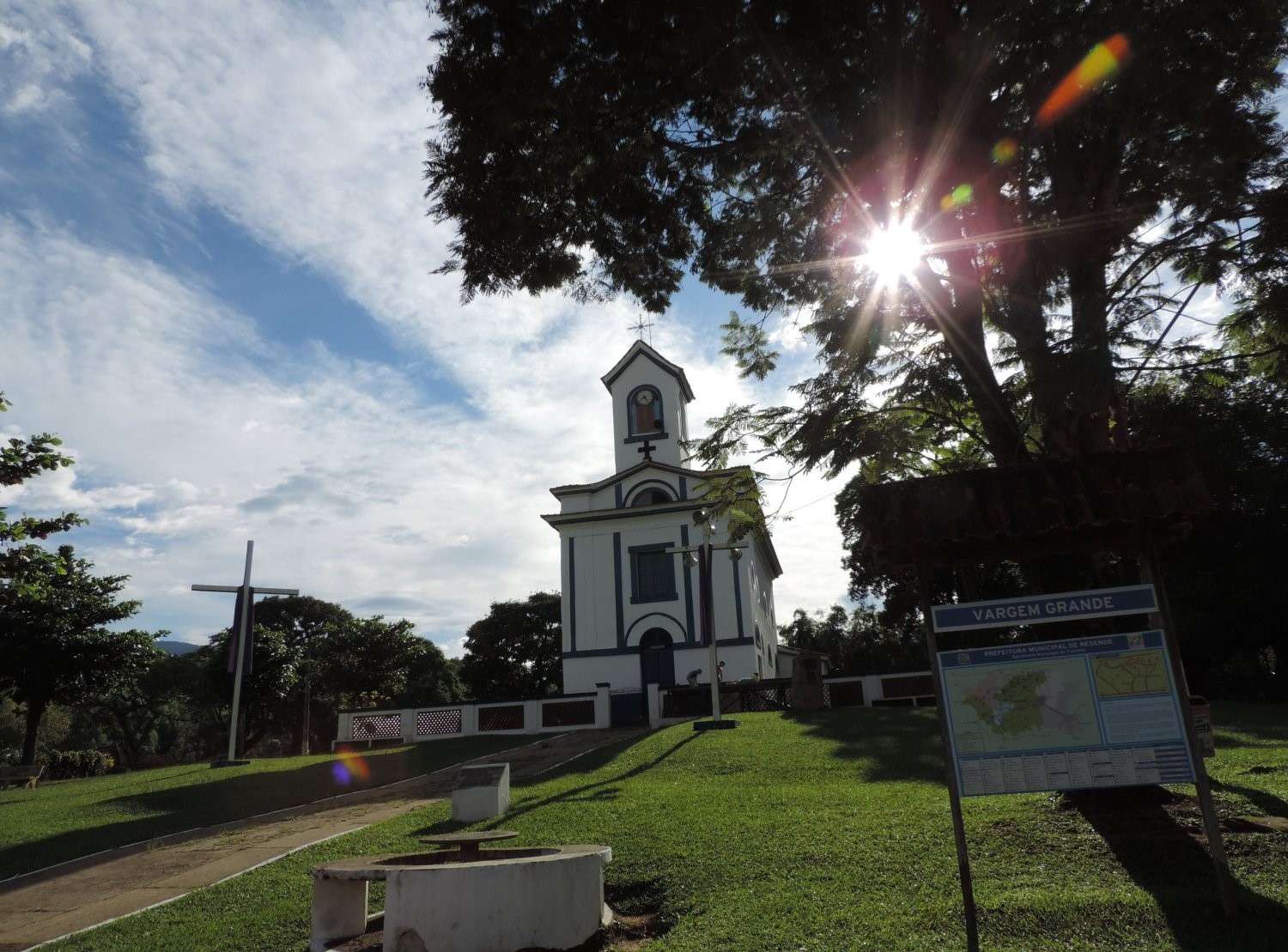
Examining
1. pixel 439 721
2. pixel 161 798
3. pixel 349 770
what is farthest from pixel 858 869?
pixel 439 721

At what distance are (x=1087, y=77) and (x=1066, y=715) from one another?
509 cm

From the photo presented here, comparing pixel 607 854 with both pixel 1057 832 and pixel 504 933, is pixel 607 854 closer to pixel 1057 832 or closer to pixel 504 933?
pixel 504 933

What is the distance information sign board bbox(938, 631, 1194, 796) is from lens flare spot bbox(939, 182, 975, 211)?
15.8 ft

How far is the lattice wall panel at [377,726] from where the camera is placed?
25000 millimetres

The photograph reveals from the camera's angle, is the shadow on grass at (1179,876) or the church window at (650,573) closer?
the shadow on grass at (1179,876)

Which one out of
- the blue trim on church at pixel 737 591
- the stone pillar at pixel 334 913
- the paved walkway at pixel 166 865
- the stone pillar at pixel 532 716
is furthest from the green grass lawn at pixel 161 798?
the blue trim on church at pixel 737 591

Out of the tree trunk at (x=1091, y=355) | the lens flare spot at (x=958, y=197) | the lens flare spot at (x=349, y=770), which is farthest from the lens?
the lens flare spot at (x=349, y=770)

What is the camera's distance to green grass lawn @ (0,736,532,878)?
10.9 metres

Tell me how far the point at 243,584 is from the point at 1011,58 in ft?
65.5

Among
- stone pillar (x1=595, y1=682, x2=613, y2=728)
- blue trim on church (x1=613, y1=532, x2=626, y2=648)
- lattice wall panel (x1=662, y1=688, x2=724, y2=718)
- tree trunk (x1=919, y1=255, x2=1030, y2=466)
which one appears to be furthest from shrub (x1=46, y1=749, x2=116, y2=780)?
tree trunk (x1=919, y1=255, x2=1030, y2=466)

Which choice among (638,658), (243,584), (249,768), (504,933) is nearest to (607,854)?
(504,933)

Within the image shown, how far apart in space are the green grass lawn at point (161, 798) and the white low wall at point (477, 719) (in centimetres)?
223

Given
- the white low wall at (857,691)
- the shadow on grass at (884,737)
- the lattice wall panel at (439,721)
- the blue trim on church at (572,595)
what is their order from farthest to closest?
1. the blue trim on church at (572,595)
2. the lattice wall panel at (439,721)
3. the white low wall at (857,691)
4. the shadow on grass at (884,737)

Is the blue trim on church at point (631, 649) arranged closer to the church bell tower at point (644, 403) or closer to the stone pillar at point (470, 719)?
the stone pillar at point (470, 719)
